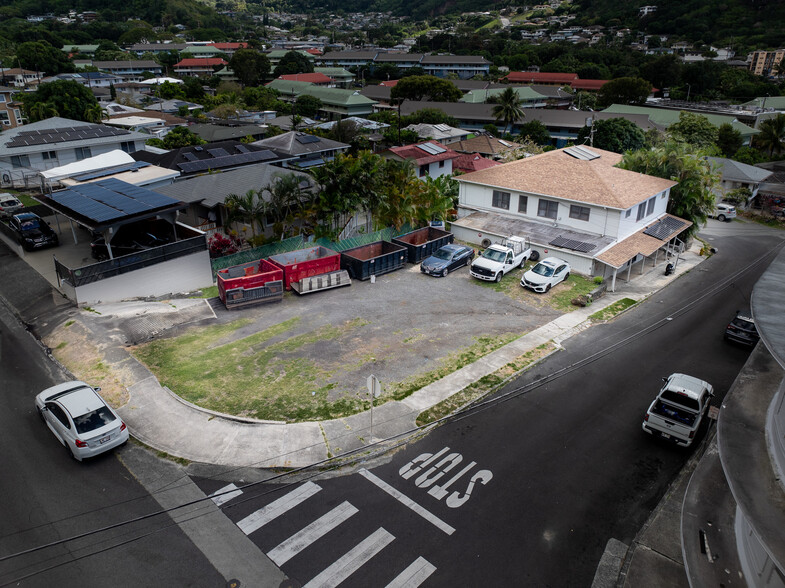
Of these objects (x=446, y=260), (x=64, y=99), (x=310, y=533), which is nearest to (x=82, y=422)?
(x=310, y=533)

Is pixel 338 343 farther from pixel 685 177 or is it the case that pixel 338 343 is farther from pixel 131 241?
pixel 685 177

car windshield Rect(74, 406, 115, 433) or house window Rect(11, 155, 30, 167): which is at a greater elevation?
house window Rect(11, 155, 30, 167)

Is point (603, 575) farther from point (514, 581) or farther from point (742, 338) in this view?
point (742, 338)

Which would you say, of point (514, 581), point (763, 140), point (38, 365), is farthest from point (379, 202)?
point (763, 140)

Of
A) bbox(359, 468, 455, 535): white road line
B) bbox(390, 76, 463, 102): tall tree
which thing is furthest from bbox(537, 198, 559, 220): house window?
bbox(390, 76, 463, 102): tall tree

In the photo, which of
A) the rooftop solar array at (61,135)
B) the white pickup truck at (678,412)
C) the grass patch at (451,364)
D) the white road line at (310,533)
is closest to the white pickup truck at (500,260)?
the grass patch at (451,364)

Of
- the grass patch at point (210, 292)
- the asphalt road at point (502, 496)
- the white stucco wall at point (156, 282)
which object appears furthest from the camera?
the grass patch at point (210, 292)

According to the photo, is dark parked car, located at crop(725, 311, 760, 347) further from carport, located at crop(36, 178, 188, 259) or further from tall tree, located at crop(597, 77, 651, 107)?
tall tree, located at crop(597, 77, 651, 107)

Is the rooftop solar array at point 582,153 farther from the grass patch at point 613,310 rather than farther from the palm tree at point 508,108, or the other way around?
the palm tree at point 508,108
